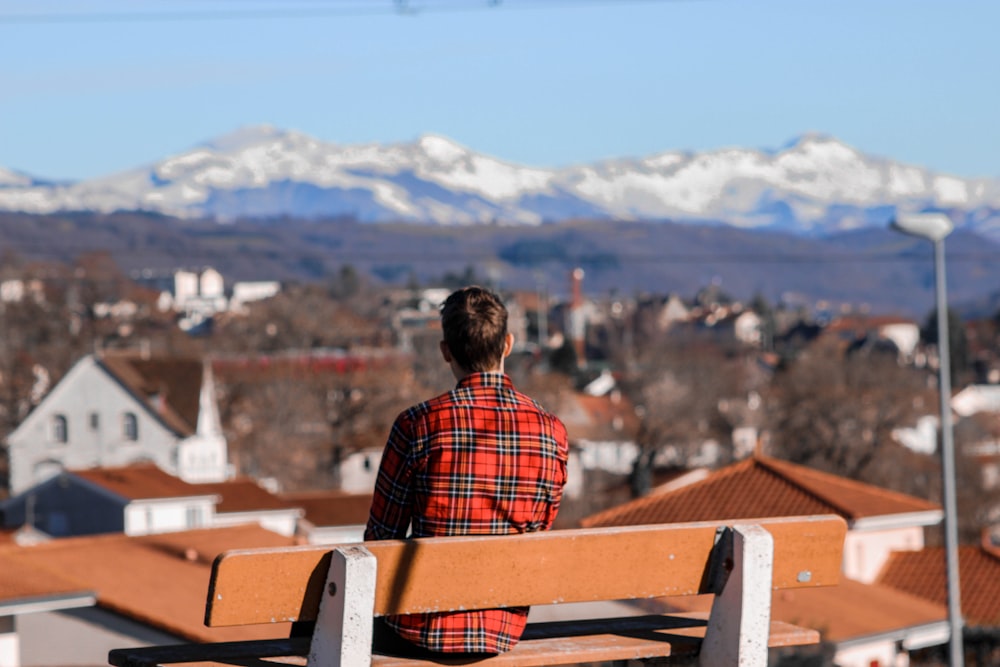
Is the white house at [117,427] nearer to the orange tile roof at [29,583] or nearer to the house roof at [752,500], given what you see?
the house roof at [752,500]

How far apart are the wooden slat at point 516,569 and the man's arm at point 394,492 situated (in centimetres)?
31

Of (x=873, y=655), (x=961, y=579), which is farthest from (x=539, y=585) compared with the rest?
(x=961, y=579)

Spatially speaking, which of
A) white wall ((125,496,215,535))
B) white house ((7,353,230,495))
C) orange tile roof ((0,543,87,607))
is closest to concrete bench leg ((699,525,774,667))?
orange tile roof ((0,543,87,607))

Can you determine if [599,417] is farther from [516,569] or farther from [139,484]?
[516,569]

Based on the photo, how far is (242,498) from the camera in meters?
49.8

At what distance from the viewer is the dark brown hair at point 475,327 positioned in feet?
17.1

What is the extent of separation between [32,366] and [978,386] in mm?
80925

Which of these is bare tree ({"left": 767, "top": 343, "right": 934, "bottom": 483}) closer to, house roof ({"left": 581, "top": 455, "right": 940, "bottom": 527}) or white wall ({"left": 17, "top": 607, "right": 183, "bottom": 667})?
house roof ({"left": 581, "top": 455, "right": 940, "bottom": 527})

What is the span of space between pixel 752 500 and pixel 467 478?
847 inches

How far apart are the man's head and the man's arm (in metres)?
0.29

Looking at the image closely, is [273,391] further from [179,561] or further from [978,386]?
[978,386]

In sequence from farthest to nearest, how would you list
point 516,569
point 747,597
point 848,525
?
1. point 848,525
2. point 747,597
3. point 516,569

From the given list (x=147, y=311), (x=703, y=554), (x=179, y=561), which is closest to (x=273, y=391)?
(x=147, y=311)

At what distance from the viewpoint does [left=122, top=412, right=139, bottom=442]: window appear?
74.1 meters
